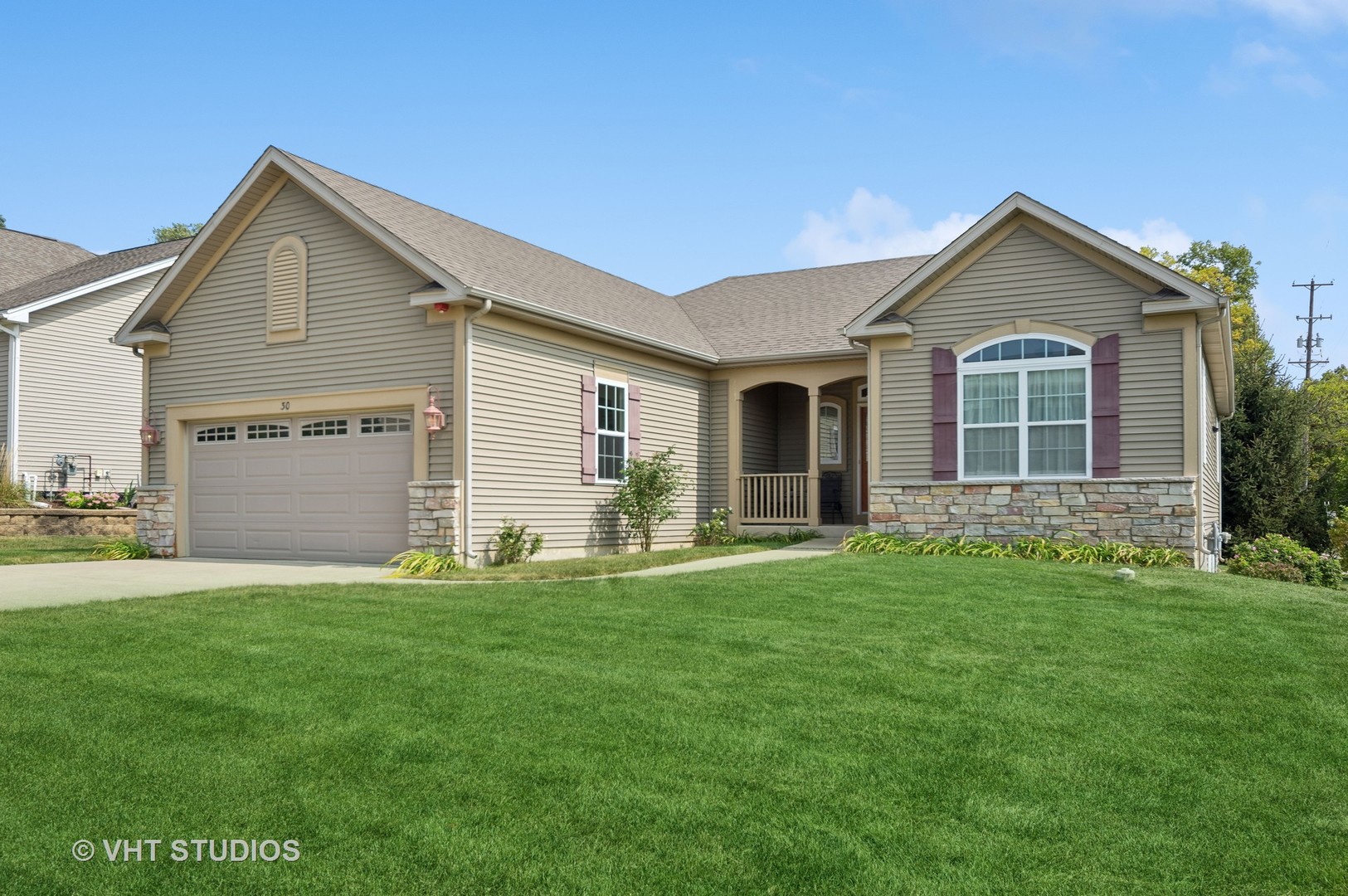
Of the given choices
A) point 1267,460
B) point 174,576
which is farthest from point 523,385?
point 1267,460

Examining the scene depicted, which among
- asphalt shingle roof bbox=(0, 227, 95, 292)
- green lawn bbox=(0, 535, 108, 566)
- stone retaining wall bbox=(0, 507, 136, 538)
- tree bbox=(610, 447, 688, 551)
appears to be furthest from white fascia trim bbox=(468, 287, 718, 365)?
asphalt shingle roof bbox=(0, 227, 95, 292)

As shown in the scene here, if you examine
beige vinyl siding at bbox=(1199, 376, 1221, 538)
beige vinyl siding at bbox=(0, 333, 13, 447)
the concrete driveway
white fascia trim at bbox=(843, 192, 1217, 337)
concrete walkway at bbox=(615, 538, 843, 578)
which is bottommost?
the concrete driveway

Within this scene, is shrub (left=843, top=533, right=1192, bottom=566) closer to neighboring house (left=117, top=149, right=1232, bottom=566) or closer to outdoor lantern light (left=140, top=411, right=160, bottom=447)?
neighboring house (left=117, top=149, right=1232, bottom=566)

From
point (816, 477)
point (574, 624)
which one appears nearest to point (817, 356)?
point (816, 477)

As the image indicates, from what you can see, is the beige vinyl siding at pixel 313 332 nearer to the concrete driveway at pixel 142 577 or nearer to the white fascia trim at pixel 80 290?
the concrete driveway at pixel 142 577

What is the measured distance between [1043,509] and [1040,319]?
2516 millimetres

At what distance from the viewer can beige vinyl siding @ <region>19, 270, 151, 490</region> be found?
67.5 ft

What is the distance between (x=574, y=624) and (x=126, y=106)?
15843mm

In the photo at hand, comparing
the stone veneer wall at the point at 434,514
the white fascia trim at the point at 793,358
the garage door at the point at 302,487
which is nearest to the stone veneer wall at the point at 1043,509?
the white fascia trim at the point at 793,358

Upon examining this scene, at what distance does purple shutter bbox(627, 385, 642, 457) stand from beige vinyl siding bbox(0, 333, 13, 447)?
43.5 ft

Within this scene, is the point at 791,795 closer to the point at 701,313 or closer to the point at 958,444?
the point at 958,444

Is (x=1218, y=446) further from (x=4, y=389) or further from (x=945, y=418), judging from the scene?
(x=4, y=389)

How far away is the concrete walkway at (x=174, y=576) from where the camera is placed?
9.46m

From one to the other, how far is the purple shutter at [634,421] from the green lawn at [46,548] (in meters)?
7.99
